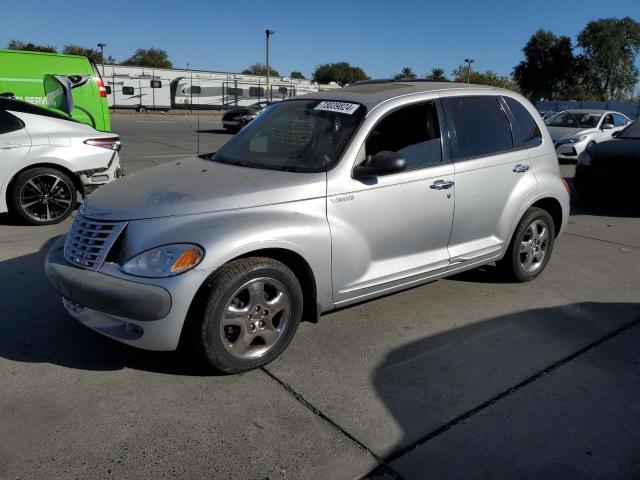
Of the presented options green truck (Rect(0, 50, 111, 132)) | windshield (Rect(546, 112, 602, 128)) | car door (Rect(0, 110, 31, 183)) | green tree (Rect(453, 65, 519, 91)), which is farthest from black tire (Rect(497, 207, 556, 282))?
green tree (Rect(453, 65, 519, 91))

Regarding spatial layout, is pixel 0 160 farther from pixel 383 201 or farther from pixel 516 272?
pixel 516 272

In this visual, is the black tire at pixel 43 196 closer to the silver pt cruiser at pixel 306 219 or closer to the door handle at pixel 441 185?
the silver pt cruiser at pixel 306 219

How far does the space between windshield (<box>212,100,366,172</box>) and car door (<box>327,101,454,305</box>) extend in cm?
19

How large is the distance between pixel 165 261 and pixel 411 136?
2031 millimetres

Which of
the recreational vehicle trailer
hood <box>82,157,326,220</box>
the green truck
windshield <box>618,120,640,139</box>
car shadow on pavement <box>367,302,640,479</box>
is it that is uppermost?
the recreational vehicle trailer

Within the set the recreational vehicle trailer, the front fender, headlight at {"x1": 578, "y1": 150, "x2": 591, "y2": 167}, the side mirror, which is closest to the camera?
the front fender

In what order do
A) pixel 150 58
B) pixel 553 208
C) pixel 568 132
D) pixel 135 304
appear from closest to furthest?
1. pixel 135 304
2. pixel 553 208
3. pixel 568 132
4. pixel 150 58

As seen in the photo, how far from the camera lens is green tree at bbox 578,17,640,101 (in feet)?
184

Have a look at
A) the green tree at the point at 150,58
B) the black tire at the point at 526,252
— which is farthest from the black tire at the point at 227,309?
the green tree at the point at 150,58

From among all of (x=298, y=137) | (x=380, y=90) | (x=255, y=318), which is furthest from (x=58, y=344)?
(x=380, y=90)

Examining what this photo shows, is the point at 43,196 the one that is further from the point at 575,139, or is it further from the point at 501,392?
the point at 575,139

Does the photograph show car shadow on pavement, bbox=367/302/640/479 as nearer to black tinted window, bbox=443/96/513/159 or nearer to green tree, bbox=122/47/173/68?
black tinted window, bbox=443/96/513/159

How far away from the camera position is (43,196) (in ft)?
21.8

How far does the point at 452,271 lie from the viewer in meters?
4.37
